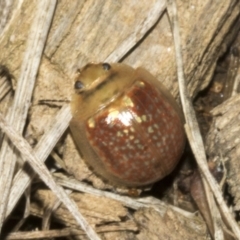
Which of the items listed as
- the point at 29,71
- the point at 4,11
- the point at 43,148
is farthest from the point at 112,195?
the point at 4,11

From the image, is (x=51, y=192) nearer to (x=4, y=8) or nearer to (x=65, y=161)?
(x=65, y=161)

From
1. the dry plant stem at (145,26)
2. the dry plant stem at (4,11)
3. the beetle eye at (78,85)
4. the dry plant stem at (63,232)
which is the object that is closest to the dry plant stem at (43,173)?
the dry plant stem at (63,232)

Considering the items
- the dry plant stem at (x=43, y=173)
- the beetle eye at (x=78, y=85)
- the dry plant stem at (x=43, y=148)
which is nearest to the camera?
the dry plant stem at (x=43, y=173)

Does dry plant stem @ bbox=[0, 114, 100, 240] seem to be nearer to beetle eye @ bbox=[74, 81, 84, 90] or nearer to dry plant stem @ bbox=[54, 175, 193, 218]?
dry plant stem @ bbox=[54, 175, 193, 218]

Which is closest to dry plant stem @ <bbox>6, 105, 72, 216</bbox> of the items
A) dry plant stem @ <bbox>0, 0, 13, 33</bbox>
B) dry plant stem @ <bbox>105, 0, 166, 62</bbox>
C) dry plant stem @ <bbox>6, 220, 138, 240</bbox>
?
dry plant stem @ <bbox>6, 220, 138, 240</bbox>

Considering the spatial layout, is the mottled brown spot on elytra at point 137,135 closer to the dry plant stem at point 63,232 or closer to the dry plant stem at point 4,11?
the dry plant stem at point 63,232

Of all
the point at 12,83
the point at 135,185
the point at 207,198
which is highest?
the point at 12,83

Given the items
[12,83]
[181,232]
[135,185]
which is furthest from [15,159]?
[181,232]
